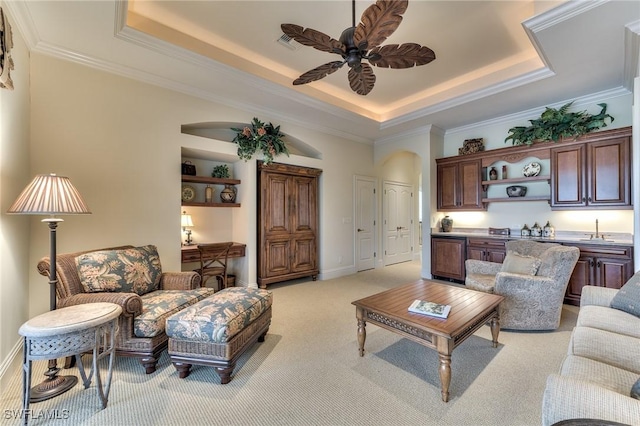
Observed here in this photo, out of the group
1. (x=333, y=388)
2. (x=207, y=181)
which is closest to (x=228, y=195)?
(x=207, y=181)

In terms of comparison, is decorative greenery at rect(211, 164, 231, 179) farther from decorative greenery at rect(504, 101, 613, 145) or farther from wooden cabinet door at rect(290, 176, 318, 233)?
decorative greenery at rect(504, 101, 613, 145)

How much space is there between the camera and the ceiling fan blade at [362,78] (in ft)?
8.28

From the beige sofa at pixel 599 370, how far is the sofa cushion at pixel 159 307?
8.15 feet

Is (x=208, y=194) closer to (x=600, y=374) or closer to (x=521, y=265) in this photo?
(x=521, y=265)

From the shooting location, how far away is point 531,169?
453 cm

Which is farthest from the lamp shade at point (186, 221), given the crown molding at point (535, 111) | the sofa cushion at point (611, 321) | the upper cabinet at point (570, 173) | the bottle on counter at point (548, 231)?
the bottle on counter at point (548, 231)

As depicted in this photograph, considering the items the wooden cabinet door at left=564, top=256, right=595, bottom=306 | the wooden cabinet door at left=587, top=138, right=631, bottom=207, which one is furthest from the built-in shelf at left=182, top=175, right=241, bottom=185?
the wooden cabinet door at left=587, top=138, right=631, bottom=207

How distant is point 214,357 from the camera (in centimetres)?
207

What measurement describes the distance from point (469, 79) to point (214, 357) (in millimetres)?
4929

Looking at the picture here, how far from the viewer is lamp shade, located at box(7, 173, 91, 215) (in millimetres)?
1856

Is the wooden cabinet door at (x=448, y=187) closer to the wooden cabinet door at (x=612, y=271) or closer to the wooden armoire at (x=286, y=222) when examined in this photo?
the wooden cabinet door at (x=612, y=271)

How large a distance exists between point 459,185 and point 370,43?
3.91m

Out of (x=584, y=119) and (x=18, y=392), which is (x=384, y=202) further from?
(x=18, y=392)

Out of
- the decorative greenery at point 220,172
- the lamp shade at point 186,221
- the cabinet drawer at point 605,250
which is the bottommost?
the cabinet drawer at point 605,250
